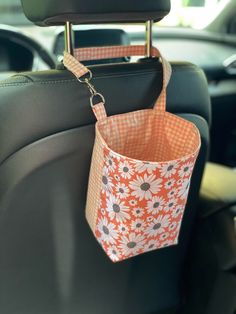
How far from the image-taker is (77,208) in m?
1.06

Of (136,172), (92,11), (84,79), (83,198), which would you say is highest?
(92,11)

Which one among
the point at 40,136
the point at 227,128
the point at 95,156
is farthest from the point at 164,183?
the point at 227,128

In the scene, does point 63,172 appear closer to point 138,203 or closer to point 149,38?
point 138,203

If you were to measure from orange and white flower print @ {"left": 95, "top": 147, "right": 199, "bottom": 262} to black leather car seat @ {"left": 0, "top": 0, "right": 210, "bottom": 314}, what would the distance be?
3.9 inches

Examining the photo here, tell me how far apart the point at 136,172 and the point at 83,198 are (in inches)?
8.4

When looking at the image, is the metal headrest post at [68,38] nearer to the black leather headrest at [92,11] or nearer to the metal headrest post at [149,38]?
the black leather headrest at [92,11]

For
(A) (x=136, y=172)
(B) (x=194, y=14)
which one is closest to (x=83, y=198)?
(A) (x=136, y=172)

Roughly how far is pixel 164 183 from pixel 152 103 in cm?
20

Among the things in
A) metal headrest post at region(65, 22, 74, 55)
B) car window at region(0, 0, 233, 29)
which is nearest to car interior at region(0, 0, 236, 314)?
metal headrest post at region(65, 22, 74, 55)

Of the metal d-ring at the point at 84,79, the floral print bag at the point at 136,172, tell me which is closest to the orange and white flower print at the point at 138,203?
the floral print bag at the point at 136,172

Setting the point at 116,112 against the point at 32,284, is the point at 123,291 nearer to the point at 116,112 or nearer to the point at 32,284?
the point at 32,284

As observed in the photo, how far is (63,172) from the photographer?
1.00 m

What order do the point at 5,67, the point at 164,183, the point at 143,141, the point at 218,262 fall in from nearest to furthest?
the point at 164,183
the point at 143,141
the point at 218,262
the point at 5,67

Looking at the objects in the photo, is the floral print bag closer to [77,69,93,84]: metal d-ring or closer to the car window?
[77,69,93,84]: metal d-ring
